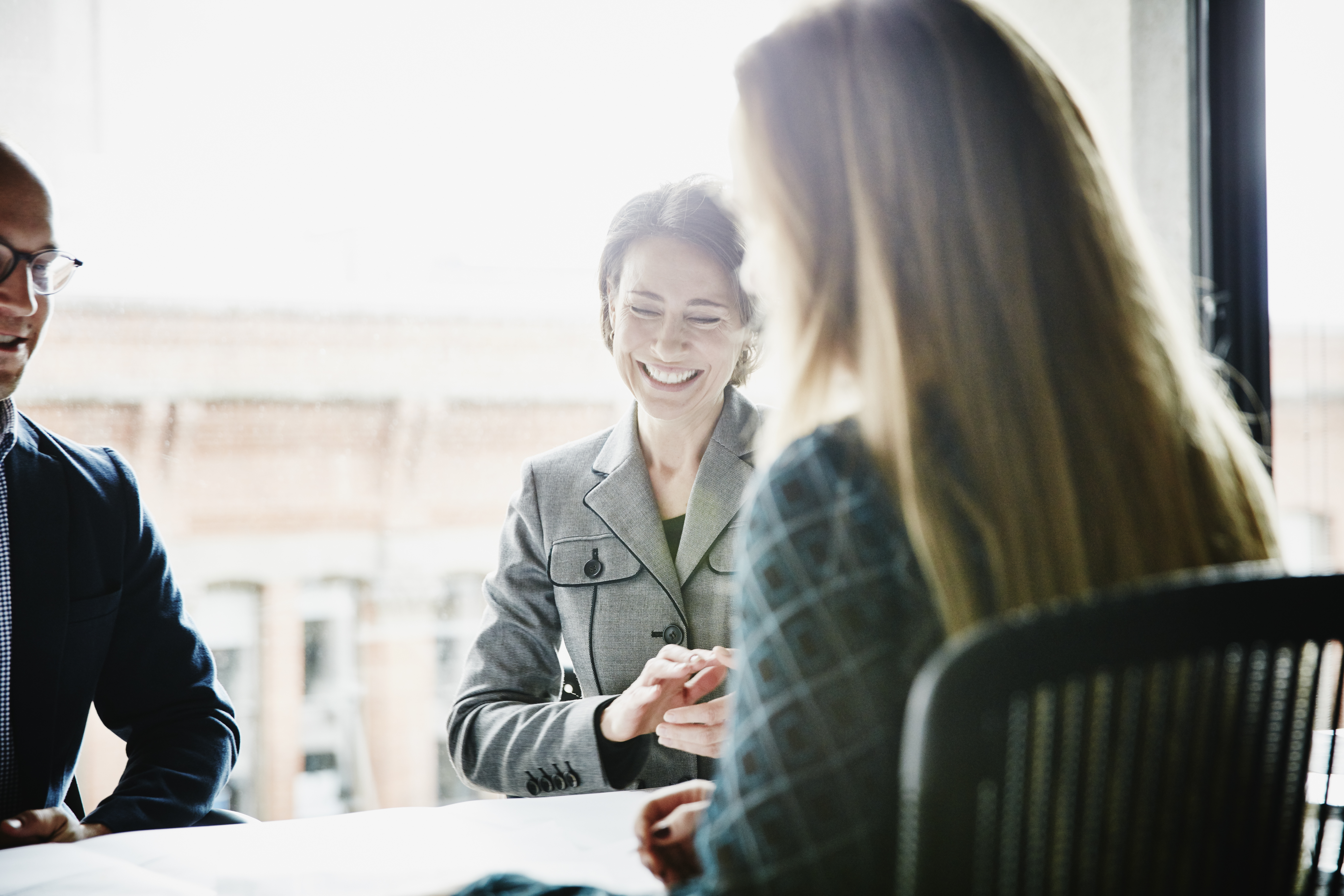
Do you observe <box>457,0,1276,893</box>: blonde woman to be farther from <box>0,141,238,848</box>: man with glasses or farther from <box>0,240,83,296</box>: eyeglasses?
<box>0,240,83,296</box>: eyeglasses

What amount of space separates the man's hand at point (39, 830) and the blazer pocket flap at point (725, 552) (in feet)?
3.12

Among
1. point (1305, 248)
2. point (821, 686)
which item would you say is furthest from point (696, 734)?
point (1305, 248)

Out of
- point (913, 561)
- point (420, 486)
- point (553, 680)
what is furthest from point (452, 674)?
point (913, 561)

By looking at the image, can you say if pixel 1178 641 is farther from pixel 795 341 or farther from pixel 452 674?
pixel 452 674

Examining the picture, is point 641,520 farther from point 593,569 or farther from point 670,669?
point 670,669

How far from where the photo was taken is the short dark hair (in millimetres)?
1622

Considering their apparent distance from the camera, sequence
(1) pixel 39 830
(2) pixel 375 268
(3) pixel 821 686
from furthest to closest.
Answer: (2) pixel 375 268 < (1) pixel 39 830 < (3) pixel 821 686

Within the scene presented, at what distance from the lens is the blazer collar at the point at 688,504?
A: 1639 millimetres

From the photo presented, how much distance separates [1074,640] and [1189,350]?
40cm

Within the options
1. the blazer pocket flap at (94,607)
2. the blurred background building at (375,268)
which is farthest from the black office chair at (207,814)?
the blurred background building at (375,268)

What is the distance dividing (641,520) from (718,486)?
15cm

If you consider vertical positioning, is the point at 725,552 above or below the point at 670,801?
above

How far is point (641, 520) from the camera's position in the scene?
1657 mm

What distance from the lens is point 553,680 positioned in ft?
5.43
